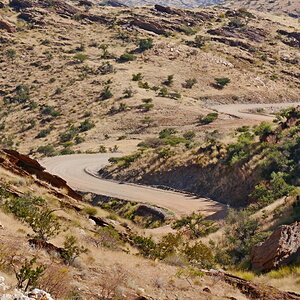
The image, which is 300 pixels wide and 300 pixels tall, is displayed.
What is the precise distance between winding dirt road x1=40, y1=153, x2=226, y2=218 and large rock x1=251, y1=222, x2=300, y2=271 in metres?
10.8

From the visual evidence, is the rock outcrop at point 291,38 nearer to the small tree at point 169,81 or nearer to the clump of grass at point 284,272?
the small tree at point 169,81

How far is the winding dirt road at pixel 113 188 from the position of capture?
83.6ft

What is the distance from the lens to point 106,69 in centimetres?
7425

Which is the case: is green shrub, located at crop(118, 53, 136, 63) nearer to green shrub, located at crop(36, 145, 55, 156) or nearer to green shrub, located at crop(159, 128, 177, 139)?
green shrub, located at crop(159, 128, 177, 139)

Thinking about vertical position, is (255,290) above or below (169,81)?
above

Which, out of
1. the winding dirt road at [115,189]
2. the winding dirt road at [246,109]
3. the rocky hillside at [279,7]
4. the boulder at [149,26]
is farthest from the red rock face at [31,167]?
the rocky hillside at [279,7]

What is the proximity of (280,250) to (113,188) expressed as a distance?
2150cm

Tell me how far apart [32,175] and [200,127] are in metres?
34.7

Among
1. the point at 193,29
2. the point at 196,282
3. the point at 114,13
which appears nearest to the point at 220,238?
the point at 196,282

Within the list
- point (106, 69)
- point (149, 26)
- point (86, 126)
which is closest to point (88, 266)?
point (86, 126)

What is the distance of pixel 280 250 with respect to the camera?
1152 cm

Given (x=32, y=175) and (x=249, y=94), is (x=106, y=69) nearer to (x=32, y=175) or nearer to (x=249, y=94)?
(x=249, y=94)

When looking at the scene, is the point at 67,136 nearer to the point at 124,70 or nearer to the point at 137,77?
the point at 137,77

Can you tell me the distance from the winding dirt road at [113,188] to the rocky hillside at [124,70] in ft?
18.6
